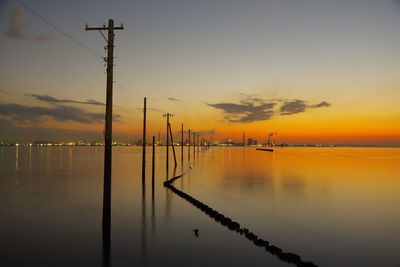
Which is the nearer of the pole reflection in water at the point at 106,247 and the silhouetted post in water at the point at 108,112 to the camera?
the pole reflection in water at the point at 106,247

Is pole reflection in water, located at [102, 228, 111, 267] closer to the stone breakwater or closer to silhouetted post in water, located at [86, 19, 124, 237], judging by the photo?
silhouetted post in water, located at [86, 19, 124, 237]

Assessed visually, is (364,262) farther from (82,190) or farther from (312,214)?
(82,190)

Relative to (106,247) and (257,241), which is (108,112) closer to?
(106,247)

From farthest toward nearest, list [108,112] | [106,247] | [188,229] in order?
1. [188,229]
2. [106,247]
3. [108,112]

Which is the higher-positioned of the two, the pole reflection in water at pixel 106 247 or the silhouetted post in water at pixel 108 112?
the silhouetted post in water at pixel 108 112

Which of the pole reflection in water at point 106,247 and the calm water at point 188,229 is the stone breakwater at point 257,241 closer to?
the calm water at point 188,229

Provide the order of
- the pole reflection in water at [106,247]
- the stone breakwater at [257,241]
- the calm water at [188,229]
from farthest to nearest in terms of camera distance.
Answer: the calm water at [188,229], the stone breakwater at [257,241], the pole reflection in water at [106,247]

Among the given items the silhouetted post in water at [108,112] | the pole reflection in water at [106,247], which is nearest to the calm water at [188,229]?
the pole reflection in water at [106,247]

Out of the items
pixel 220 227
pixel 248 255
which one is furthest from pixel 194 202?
pixel 248 255

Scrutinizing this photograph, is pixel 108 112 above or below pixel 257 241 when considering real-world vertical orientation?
above

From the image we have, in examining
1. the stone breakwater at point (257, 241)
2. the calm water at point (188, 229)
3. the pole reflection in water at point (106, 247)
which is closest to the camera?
the pole reflection in water at point (106, 247)

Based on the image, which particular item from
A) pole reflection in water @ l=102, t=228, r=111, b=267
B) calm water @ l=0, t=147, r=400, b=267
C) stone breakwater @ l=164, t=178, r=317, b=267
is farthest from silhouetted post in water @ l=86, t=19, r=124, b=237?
stone breakwater @ l=164, t=178, r=317, b=267

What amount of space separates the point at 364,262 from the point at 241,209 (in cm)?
1104

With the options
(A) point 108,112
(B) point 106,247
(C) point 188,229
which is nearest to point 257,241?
(C) point 188,229
